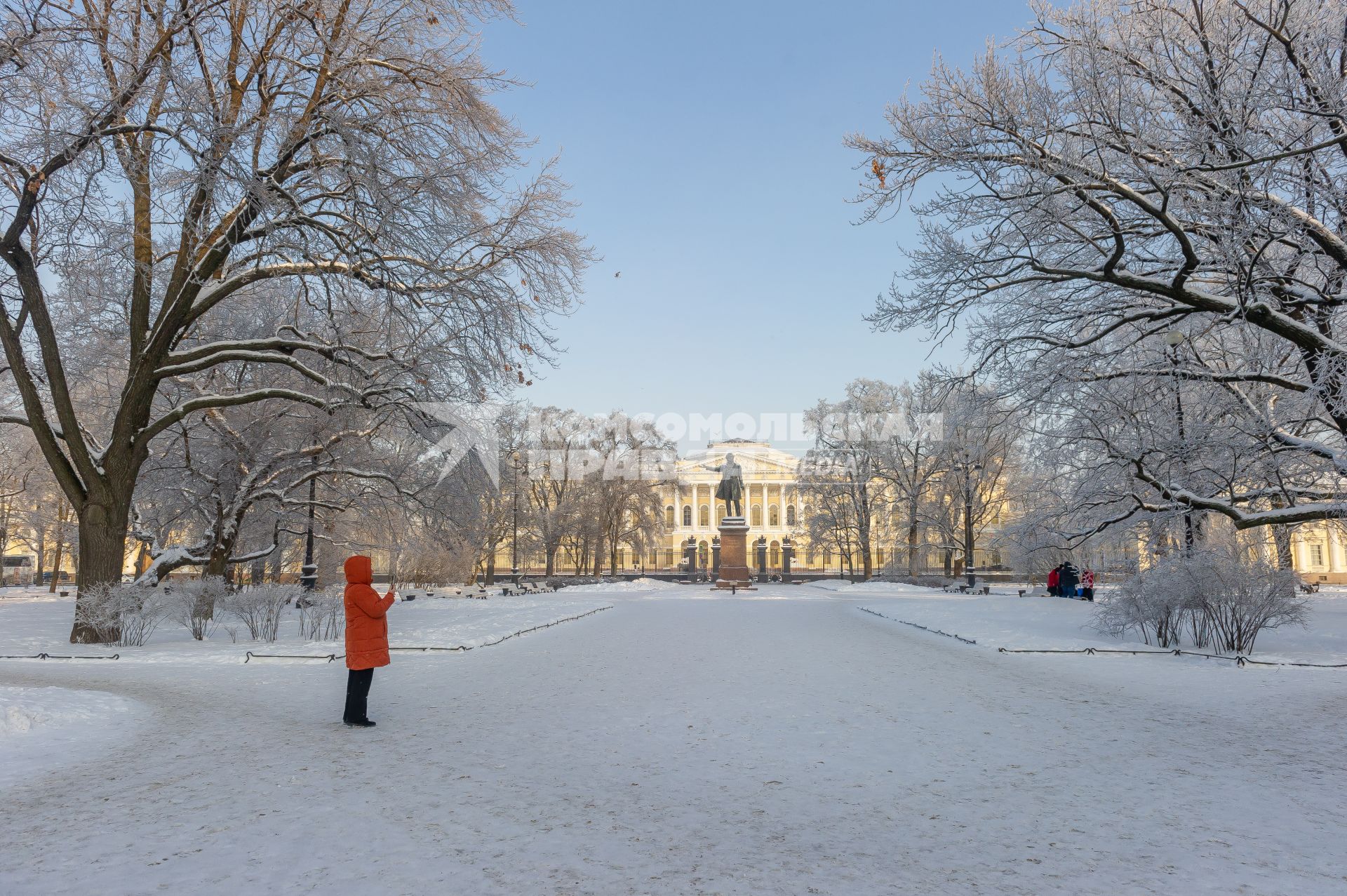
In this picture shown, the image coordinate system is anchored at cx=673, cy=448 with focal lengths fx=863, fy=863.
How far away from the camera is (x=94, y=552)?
13570mm

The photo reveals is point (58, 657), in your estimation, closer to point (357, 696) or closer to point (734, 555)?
point (357, 696)

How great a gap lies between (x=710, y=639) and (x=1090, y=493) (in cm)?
710

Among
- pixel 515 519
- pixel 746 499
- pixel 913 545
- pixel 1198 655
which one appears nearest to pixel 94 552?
pixel 1198 655

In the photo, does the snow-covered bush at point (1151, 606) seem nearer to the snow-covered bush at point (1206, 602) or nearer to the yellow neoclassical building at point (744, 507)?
the snow-covered bush at point (1206, 602)

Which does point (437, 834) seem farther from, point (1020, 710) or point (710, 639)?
point (710, 639)

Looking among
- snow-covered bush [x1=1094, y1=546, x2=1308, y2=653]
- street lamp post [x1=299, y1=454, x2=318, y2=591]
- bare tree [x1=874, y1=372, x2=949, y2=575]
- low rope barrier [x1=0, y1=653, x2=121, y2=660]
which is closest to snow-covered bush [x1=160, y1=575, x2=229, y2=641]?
low rope barrier [x1=0, y1=653, x2=121, y2=660]

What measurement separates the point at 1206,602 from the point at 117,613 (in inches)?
663

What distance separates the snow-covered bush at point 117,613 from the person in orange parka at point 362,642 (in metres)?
8.22

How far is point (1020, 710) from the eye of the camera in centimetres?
816

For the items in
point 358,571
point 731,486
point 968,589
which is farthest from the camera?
point 731,486

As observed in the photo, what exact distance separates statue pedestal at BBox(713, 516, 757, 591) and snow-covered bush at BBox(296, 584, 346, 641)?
93.6ft

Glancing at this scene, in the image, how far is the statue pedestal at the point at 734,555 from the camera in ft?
144

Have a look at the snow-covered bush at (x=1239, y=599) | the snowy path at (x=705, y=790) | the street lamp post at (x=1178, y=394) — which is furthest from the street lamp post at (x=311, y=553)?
the snow-covered bush at (x=1239, y=599)

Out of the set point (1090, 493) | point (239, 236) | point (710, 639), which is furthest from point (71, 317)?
point (1090, 493)
